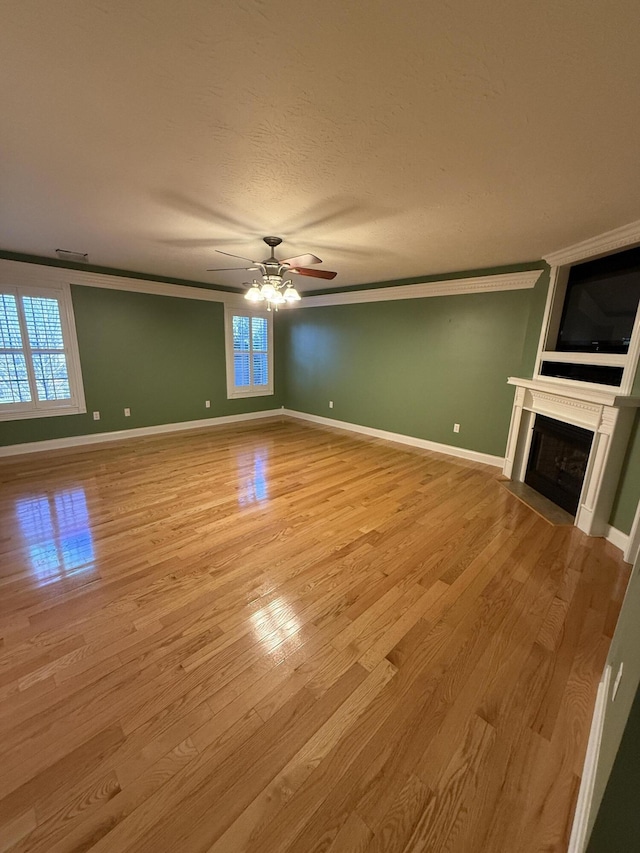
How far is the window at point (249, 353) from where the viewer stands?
612 cm

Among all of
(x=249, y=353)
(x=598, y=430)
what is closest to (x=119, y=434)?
(x=249, y=353)

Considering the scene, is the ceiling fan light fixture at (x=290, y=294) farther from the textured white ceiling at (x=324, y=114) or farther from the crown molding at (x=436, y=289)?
the crown molding at (x=436, y=289)

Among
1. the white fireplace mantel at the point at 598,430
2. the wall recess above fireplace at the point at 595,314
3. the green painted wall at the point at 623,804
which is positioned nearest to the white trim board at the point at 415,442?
the white fireplace mantel at the point at 598,430

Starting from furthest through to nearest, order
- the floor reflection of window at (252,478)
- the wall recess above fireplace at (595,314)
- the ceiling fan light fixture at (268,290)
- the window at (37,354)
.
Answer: the window at (37,354) < the floor reflection of window at (252,478) < the ceiling fan light fixture at (268,290) < the wall recess above fireplace at (595,314)

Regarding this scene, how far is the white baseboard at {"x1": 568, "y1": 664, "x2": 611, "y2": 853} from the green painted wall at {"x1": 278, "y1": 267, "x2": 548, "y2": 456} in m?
3.24

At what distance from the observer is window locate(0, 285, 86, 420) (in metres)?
4.06

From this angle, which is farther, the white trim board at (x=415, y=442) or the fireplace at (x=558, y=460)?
the white trim board at (x=415, y=442)

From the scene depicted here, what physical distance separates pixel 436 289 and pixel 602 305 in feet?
6.60

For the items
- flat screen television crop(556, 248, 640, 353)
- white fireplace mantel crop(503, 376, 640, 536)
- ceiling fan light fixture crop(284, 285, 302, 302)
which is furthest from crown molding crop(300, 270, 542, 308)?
ceiling fan light fixture crop(284, 285, 302, 302)

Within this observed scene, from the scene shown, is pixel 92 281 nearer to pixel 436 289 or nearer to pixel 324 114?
pixel 324 114

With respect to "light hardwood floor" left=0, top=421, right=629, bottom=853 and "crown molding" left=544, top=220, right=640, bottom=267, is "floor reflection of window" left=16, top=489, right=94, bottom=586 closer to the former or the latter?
"light hardwood floor" left=0, top=421, right=629, bottom=853

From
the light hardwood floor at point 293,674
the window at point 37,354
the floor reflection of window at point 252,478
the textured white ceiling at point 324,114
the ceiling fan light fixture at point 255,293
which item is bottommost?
the light hardwood floor at point 293,674

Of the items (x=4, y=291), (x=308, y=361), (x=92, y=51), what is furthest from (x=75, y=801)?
(x=308, y=361)

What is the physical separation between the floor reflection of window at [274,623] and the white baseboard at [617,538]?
255cm
